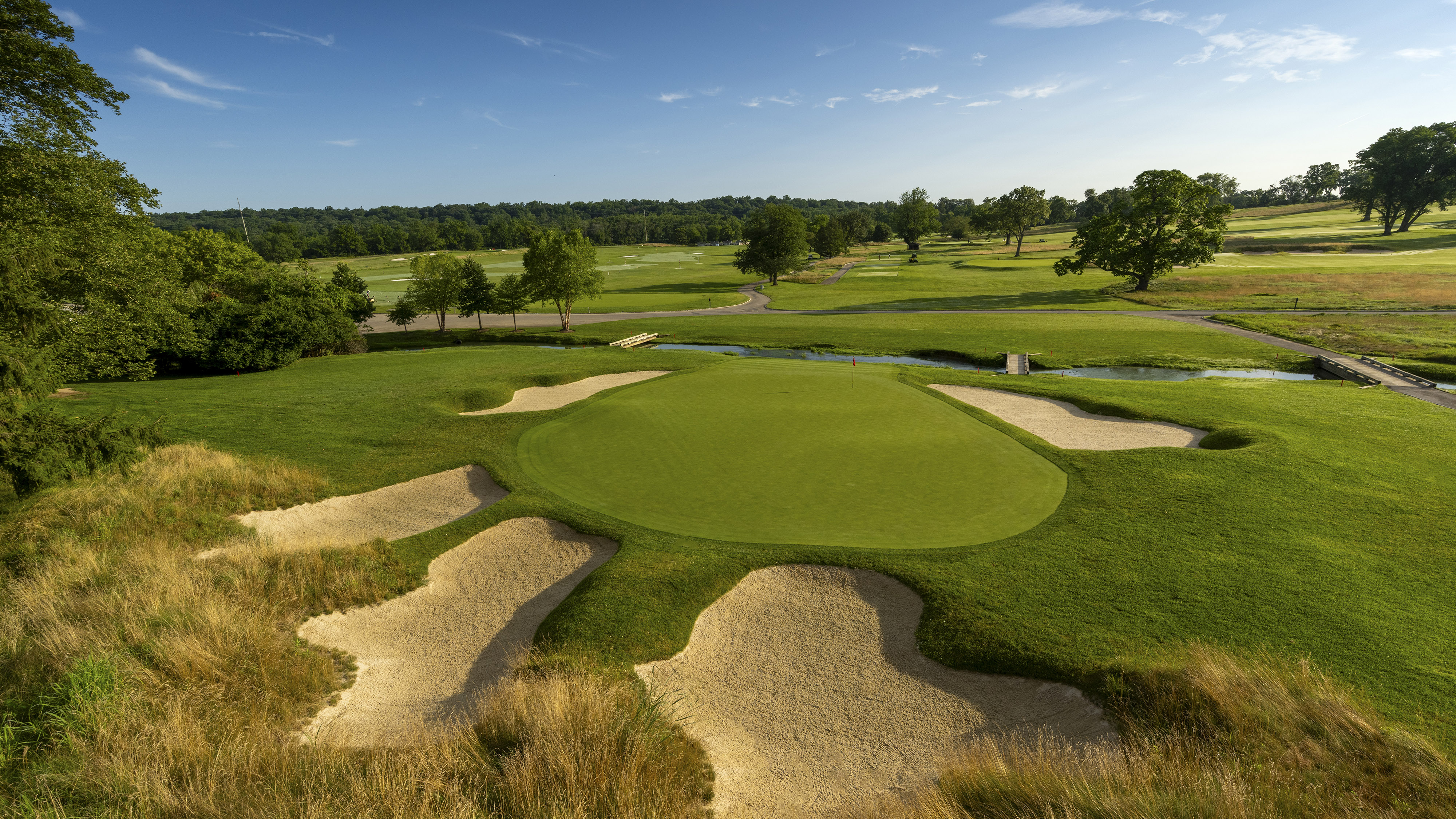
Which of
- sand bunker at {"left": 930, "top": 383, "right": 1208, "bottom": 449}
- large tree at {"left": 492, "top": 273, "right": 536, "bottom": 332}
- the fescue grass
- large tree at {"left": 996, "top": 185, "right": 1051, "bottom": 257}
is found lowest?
sand bunker at {"left": 930, "top": 383, "right": 1208, "bottom": 449}

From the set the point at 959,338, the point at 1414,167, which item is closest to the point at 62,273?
the point at 959,338

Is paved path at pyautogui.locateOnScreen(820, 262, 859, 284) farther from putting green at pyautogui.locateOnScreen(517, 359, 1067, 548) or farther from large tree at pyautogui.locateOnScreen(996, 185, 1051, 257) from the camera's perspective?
putting green at pyautogui.locateOnScreen(517, 359, 1067, 548)

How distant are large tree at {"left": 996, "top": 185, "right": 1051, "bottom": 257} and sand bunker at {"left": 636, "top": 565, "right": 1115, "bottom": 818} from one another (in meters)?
109

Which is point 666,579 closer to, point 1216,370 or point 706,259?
point 1216,370

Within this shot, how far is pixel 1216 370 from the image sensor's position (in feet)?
105

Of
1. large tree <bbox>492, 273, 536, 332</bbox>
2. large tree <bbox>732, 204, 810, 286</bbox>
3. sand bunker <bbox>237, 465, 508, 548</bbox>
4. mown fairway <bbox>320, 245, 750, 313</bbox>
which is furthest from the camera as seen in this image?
large tree <bbox>732, 204, 810, 286</bbox>

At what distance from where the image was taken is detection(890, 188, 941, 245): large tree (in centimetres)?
13138

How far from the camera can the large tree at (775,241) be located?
77.7 meters

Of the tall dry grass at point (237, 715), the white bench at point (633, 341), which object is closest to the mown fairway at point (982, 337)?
the white bench at point (633, 341)

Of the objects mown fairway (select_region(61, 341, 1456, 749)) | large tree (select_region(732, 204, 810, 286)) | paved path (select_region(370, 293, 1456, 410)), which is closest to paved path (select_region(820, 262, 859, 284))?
large tree (select_region(732, 204, 810, 286))

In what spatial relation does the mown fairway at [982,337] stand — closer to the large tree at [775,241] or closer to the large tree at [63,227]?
the large tree at [775,241]

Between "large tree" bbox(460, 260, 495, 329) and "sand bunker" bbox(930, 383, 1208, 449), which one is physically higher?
"large tree" bbox(460, 260, 495, 329)

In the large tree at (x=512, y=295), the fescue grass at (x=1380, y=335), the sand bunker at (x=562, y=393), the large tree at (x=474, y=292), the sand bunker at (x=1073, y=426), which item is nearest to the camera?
the sand bunker at (x=1073, y=426)

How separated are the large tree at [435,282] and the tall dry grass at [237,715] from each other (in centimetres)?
4100
